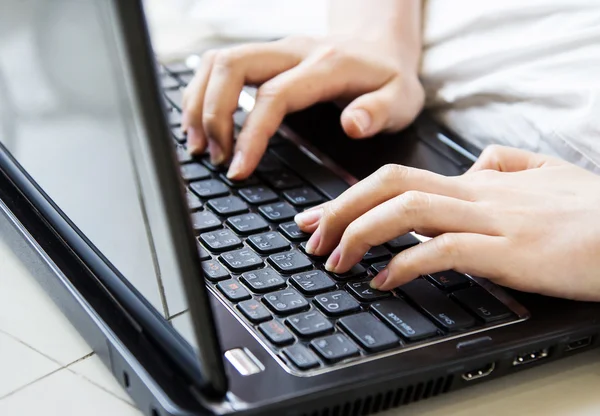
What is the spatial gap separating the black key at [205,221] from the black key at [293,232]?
0.15 ft

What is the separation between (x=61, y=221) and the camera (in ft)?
1.62

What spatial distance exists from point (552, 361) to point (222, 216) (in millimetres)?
245

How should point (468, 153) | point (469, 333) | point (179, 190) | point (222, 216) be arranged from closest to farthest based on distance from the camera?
point (179, 190)
point (469, 333)
point (222, 216)
point (468, 153)

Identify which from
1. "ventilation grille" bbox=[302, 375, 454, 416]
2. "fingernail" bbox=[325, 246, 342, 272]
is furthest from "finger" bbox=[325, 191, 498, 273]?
"ventilation grille" bbox=[302, 375, 454, 416]

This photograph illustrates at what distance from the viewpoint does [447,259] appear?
19.0 inches

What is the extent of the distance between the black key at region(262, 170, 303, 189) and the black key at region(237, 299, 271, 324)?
0.57ft

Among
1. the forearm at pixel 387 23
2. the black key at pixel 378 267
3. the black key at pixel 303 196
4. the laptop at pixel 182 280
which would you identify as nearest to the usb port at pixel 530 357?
the laptop at pixel 182 280

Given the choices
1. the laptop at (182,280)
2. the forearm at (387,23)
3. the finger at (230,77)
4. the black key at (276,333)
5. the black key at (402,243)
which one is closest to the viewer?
the laptop at (182,280)

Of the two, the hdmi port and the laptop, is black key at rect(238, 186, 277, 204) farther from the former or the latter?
the hdmi port

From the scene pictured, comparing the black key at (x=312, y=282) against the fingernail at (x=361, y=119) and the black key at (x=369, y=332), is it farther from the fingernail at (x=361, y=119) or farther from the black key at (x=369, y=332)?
the fingernail at (x=361, y=119)

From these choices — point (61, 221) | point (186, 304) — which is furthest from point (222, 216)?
point (186, 304)

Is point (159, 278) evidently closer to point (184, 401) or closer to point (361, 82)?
point (184, 401)

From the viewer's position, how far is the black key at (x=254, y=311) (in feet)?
1.46

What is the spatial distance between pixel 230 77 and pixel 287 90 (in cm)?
5
